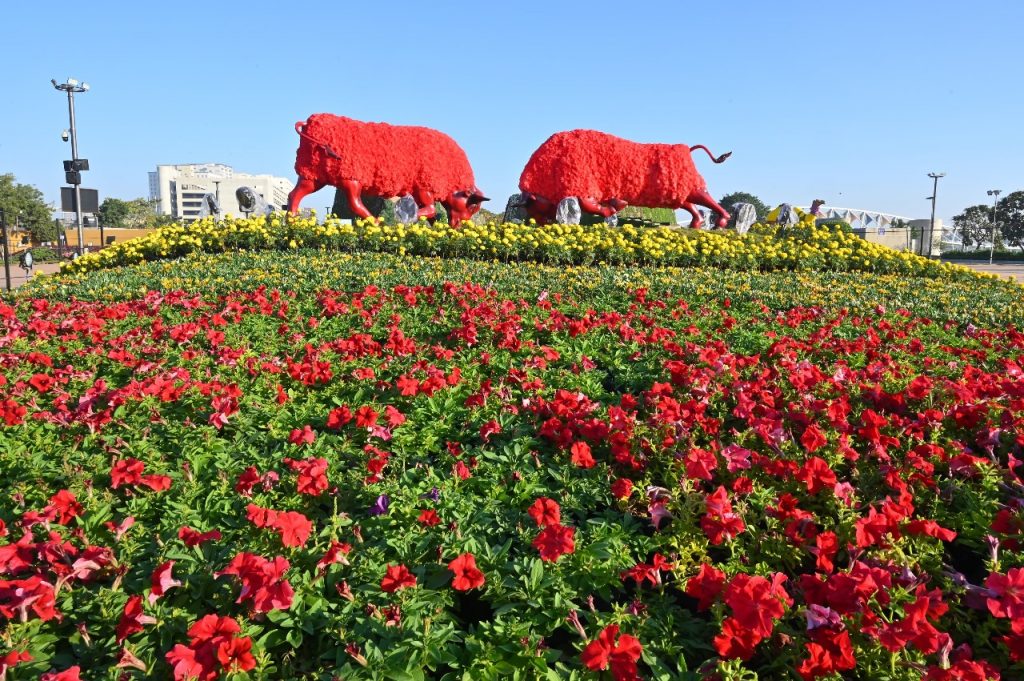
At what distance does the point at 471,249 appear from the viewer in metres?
11.5

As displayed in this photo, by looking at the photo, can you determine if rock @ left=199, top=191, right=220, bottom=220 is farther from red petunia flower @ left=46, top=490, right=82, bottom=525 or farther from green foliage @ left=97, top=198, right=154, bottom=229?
green foliage @ left=97, top=198, right=154, bottom=229

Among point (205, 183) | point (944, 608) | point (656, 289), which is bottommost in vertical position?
point (944, 608)

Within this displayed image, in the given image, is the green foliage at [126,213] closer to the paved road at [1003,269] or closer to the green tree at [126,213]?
the green tree at [126,213]

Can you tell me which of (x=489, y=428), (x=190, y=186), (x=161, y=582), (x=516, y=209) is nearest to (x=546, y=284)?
(x=489, y=428)

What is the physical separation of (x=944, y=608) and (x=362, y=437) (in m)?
2.21

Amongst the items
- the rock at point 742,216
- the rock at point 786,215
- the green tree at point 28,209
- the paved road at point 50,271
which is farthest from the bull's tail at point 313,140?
the green tree at point 28,209

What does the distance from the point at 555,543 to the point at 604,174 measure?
1544 cm

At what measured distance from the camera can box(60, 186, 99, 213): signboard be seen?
16.3 meters

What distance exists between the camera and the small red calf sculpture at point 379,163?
15078mm

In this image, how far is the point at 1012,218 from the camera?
2335 inches

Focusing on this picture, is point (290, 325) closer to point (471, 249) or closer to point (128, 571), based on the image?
point (128, 571)

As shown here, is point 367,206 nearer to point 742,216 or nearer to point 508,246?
point 508,246

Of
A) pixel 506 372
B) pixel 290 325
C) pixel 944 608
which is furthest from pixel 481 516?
pixel 290 325

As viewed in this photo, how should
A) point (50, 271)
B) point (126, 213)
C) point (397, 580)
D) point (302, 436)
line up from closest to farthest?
point (397, 580), point (302, 436), point (50, 271), point (126, 213)
